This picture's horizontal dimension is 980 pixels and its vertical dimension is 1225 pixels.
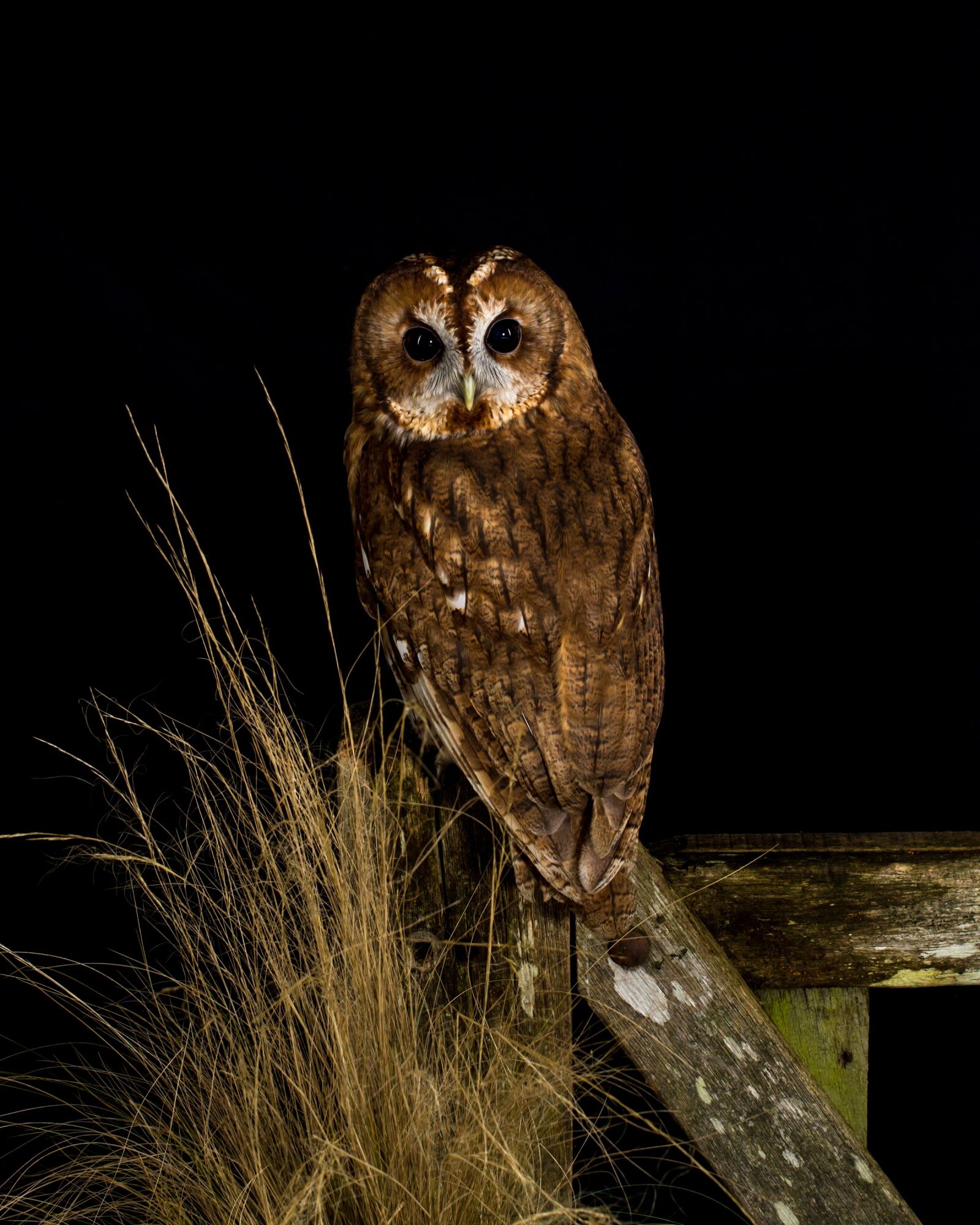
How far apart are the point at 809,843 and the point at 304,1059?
2.54ft

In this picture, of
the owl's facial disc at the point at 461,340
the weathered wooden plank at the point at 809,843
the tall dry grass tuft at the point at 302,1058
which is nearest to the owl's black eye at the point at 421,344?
the owl's facial disc at the point at 461,340

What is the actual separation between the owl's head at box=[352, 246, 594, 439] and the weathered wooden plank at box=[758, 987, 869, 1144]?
0.97 m

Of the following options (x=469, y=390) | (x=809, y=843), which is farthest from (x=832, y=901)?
(x=469, y=390)

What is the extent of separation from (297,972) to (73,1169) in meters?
0.44

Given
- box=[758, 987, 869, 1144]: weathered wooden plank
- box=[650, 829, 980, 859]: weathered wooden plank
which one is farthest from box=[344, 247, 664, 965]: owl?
box=[758, 987, 869, 1144]: weathered wooden plank

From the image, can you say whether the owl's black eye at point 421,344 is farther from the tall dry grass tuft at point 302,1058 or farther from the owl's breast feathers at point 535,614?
the tall dry grass tuft at point 302,1058

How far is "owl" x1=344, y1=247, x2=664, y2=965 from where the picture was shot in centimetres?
150

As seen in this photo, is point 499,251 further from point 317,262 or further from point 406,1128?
point 406,1128

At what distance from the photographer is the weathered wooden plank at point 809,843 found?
1.62 metres

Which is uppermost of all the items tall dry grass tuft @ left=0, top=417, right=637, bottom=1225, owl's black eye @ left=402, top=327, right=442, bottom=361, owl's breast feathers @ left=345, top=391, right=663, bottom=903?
owl's black eye @ left=402, top=327, right=442, bottom=361

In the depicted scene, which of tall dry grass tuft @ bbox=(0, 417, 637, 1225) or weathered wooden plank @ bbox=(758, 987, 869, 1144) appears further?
weathered wooden plank @ bbox=(758, 987, 869, 1144)

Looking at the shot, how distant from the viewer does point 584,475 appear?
1.67 metres

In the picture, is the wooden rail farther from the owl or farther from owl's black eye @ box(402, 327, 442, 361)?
owl's black eye @ box(402, 327, 442, 361)

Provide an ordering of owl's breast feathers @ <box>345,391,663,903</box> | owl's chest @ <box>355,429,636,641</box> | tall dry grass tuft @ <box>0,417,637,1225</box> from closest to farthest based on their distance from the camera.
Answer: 1. tall dry grass tuft @ <box>0,417,637,1225</box>
2. owl's breast feathers @ <box>345,391,663,903</box>
3. owl's chest @ <box>355,429,636,641</box>
